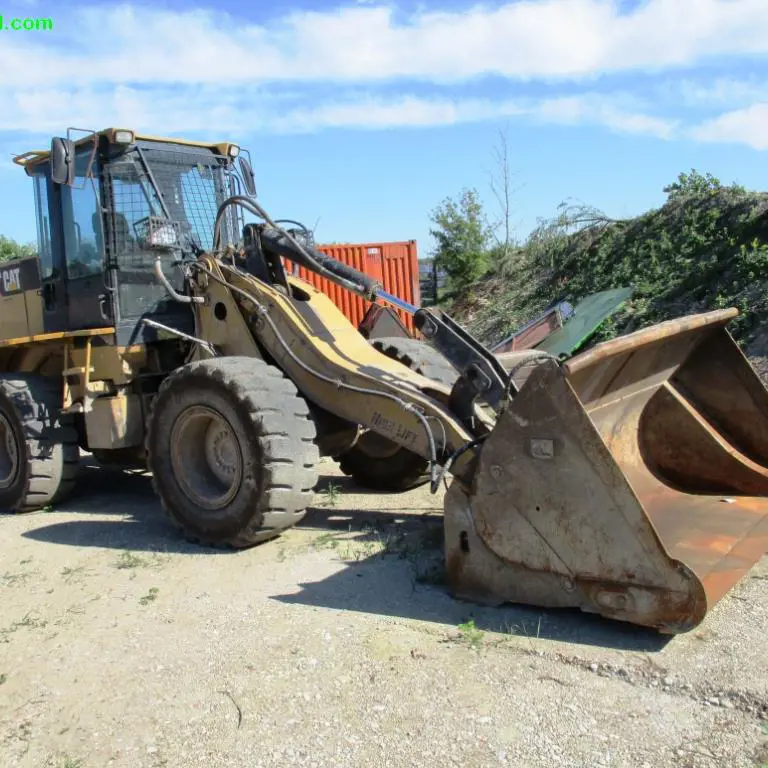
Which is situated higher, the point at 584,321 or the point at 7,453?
the point at 584,321

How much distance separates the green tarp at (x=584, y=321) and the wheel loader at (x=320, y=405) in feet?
21.4

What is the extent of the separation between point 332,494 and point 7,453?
9.50 ft

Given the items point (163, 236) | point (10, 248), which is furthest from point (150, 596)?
point (10, 248)

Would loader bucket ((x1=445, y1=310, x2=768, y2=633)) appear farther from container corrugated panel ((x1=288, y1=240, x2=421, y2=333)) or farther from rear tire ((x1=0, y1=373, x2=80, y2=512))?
container corrugated panel ((x1=288, y1=240, x2=421, y2=333))

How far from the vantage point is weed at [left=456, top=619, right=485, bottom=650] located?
12.5 ft

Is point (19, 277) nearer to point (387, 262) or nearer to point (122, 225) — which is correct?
point (122, 225)

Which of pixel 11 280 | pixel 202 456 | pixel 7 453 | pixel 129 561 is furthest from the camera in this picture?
pixel 11 280

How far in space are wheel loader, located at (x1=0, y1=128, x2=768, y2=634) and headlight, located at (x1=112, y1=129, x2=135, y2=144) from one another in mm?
11

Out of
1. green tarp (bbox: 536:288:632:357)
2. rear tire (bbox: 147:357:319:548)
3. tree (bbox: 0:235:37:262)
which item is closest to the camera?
rear tire (bbox: 147:357:319:548)

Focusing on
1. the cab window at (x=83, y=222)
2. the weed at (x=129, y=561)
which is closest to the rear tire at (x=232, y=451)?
the weed at (x=129, y=561)

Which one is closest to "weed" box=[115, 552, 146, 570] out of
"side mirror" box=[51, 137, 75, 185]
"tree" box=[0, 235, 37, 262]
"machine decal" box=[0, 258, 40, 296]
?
"side mirror" box=[51, 137, 75, 185]

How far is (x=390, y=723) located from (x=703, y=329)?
2.97 meters

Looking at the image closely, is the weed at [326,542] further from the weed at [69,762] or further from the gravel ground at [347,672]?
the weed at [69,762]

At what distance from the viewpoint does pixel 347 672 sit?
12.0 ft
